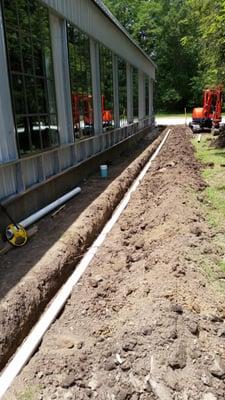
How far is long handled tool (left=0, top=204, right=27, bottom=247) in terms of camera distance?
617 centimetres

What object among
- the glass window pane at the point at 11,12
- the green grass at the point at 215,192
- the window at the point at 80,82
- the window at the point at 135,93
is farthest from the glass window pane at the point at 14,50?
the window at the point at 135,93

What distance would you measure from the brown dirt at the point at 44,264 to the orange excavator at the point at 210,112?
15867mm

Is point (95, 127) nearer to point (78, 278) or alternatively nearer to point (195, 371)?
point (78, 278)

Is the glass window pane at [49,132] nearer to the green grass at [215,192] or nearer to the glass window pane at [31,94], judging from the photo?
the glass window pane at [31,94]

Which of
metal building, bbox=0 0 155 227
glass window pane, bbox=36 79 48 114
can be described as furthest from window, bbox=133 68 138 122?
glass window pane, bbox=36 79 48 114

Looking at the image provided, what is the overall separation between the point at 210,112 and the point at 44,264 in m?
20.6

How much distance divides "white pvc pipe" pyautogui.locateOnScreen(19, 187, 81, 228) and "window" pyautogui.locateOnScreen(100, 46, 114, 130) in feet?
18.3

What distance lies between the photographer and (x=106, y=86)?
14.5 m

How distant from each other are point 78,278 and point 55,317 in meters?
1.01

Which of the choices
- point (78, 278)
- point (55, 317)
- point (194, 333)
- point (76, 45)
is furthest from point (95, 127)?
point (194, 333)

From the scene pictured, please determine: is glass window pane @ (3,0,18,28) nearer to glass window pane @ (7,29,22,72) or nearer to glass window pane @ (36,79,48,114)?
glass window pane @ (7,29,22,72)

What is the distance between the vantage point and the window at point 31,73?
7020 millimetres

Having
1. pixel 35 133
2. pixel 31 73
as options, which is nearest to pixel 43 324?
pixel 35 133

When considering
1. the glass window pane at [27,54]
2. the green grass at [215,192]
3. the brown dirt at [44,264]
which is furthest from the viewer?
the glass window pane at [27,54]
